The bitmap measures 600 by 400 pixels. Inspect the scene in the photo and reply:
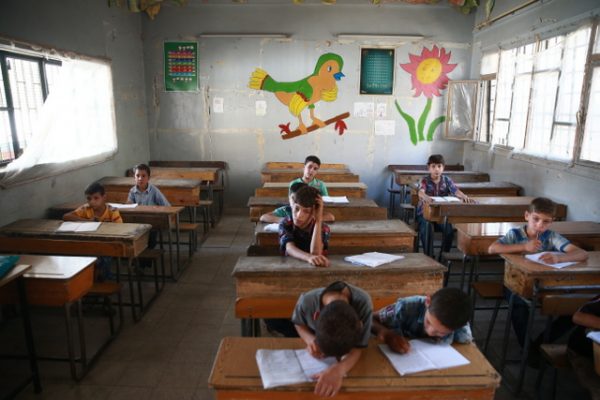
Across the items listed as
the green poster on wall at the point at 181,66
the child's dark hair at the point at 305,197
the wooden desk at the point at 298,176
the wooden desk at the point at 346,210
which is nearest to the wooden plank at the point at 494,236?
the wooden desk at the point at 346,210

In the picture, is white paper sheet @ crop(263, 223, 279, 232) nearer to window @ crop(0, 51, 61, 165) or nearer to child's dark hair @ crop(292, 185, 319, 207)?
child's dark hair @ crop(292, 185, 319, 207)

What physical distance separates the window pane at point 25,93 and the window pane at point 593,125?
5201 mm

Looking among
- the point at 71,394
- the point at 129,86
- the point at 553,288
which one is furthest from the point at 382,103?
the point at 71,394

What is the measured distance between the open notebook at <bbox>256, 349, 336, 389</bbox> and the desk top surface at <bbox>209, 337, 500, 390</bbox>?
0.02 m

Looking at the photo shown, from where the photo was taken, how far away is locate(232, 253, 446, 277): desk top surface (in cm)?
233

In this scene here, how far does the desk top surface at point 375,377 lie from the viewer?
1.44 metres

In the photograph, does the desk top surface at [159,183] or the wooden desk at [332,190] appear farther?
the desk top surface at [159,183]

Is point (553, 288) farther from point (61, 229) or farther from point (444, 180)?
point (61, 229)

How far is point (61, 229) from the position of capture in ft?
10.8

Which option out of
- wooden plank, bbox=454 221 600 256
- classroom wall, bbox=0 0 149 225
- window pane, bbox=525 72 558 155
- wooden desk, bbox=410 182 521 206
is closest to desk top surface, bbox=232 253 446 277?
wooden plank, bbox=454 221 600 256

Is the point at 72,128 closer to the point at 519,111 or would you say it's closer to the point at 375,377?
the point at 375,377

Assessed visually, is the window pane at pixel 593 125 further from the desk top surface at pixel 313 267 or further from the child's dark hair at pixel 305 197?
the child's dark hair at pixel 305 197

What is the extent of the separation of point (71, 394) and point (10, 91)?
105 inches

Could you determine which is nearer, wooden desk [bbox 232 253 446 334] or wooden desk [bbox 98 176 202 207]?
wooden desk [bbox 232 253 446 334]
